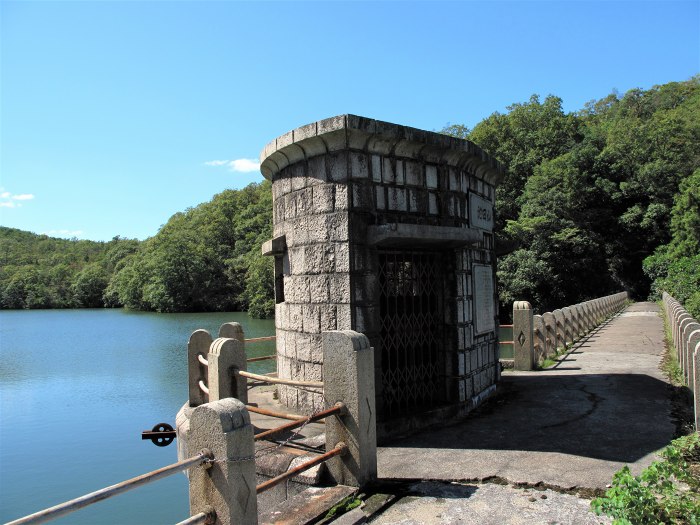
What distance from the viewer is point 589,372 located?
10445 millimetres

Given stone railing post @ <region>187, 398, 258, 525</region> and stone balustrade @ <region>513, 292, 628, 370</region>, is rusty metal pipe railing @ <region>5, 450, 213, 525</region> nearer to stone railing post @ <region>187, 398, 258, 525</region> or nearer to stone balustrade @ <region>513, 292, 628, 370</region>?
stone railing post @ <region>187, 398, 258, 525</region>

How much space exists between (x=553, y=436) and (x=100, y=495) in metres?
5.00

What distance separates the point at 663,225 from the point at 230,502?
4312 centimetres

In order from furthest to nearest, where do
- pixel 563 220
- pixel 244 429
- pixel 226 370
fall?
pixel 563 220 → pixel 226 370 → pixel 244 429

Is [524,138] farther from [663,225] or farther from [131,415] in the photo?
[131,415]

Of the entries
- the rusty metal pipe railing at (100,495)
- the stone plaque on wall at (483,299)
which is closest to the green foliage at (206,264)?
the stone plaque on wall at (483,299)

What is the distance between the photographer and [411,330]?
6.96 meters

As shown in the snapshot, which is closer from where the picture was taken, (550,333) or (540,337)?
(540,337)

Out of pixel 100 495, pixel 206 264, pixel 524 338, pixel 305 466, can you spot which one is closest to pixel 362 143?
pixel 305 466

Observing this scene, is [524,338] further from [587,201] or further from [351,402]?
[587,201]

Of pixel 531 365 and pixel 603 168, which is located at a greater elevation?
pixel 603 168

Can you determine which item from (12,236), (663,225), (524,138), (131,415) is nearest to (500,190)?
(524,138)

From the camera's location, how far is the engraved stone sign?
780 centimetres

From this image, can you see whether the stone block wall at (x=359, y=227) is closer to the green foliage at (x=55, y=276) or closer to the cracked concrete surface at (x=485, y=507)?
the cracked concrete surface at (x=485, y=507)
